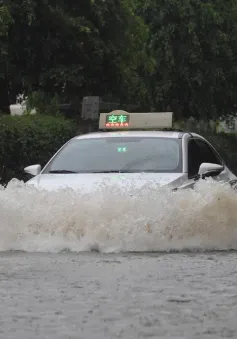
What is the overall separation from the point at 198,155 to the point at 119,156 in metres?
1.21

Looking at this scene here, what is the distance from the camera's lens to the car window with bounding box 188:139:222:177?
42.7 feet

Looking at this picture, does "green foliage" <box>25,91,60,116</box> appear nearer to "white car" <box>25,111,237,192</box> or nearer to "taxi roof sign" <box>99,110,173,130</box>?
"taxi roof sign" <box>99,110,173,130</box>

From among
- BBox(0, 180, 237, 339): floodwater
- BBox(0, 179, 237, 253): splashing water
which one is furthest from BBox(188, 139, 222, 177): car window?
BBox(0, 180, 237, 339): floodwater

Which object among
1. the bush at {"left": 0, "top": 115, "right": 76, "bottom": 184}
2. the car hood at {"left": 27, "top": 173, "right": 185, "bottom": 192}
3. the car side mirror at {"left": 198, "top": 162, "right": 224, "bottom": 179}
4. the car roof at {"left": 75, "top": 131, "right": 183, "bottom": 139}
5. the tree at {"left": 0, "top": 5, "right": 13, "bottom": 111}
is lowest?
the bush at {"left": 0, "top": 115, "right": 76, "bottom": 184}

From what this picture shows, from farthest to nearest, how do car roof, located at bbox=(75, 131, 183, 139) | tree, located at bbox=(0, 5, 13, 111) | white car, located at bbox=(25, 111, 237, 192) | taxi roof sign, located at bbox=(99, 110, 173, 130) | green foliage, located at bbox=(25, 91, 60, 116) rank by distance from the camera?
green foliage, located at bbox=(25, 91, 60, 116) < tree, located at bbox=(0, 5, 13, 111) < taxi roof sign, located at bbox=(99, 110, 173, 130) < car roof, located at bbox=(75, 131, 183, 139) < white car, located at bbox=(25, 111, 237, 192)

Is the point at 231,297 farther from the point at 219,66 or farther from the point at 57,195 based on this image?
the point at 219,66

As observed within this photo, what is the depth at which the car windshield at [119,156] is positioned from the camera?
1270 cm

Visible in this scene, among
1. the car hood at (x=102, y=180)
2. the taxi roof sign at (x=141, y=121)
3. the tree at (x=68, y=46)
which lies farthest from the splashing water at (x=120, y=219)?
the tree at (x=68, y=46)

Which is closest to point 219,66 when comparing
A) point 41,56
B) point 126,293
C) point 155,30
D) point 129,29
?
point 155,30

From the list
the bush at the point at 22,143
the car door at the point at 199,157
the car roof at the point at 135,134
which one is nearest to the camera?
the car door at the point at 199,157

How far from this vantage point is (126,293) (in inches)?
300

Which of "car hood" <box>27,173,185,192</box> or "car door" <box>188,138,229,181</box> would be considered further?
"car door" <box>188,138,229,181</box>

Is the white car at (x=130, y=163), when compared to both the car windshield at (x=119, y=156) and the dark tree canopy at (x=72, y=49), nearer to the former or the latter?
the car windshield at (x=119, y=156)

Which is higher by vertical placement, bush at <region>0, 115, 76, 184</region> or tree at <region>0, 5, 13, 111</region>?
tree at <region>0, 5, 13, 111</region>
